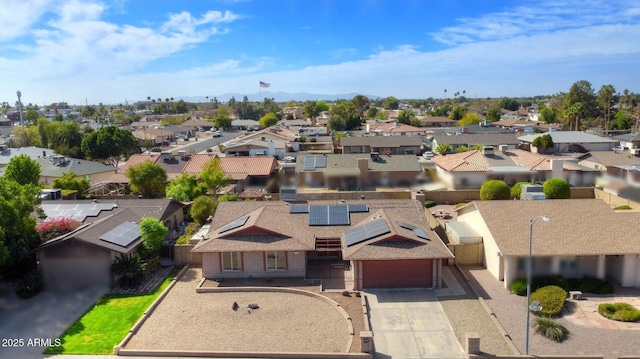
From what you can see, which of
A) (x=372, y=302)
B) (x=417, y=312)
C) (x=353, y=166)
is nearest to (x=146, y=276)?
(x=372, y=302)

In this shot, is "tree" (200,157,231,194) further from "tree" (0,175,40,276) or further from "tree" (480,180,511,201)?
"tree" (480,180,511,201)

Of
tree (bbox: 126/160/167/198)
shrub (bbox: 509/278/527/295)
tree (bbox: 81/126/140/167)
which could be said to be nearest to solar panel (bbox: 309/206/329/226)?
shrub (bbox: 509/278/527/295)

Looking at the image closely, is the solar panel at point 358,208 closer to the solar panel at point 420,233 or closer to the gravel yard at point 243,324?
the solar panel at point 420,233

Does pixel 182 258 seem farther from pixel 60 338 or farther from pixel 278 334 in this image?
pixel 278 334

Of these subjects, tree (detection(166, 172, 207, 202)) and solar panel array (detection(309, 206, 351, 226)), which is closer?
solar panel array (detection(309, 206, 351, 226))

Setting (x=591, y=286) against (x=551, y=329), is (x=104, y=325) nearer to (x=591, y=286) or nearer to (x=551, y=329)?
(x=551, y=329)
